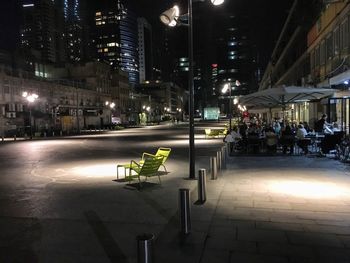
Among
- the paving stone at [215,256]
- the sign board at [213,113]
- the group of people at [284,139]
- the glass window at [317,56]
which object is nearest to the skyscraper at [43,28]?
the sign board at [213,113]

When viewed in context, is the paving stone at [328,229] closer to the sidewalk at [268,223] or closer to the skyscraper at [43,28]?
the sidewalk at [268,223]

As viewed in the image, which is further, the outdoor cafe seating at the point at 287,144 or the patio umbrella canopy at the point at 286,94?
the patio umbrella canopy at the point at 286,94

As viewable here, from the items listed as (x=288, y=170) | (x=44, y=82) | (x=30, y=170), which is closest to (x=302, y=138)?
(x=288, y=170)

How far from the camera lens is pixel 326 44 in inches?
941

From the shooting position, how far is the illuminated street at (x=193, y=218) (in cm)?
549

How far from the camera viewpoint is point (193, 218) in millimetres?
7094

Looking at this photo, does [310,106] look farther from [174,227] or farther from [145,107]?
[145,107]

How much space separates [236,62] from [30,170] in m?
119

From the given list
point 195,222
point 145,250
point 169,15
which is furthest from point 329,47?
point 145,250

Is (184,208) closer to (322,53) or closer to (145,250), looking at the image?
(145,250)

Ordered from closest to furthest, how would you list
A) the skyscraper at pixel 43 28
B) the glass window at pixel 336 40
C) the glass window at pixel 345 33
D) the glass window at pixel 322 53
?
the glass window at pixel 345 33, the glass window at pixel 336 40, the glass window at pixel 322 53, the skyscraper at pixel 43 28

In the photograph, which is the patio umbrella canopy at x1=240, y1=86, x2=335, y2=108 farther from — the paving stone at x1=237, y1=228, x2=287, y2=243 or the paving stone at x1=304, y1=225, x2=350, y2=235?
the paving stone at x1=237, y1=228, x2=287, y2=243

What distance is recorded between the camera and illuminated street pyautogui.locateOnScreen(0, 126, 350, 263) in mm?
5492

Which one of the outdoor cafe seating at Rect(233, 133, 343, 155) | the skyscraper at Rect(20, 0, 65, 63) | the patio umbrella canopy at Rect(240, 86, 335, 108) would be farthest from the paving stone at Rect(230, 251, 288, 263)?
the skyscraper at Rect(20, 0, 65, 63)
